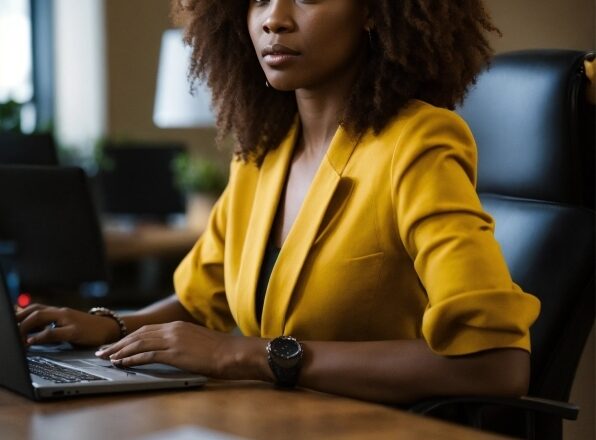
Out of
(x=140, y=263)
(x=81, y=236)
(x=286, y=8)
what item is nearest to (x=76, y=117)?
(x=140, y=263)

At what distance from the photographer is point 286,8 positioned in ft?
4.83

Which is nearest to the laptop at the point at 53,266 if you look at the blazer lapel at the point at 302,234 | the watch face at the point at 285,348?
the watch face at the point at 285,348

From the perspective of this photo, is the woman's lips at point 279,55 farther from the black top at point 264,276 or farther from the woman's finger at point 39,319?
the woman's finger at point 39,319

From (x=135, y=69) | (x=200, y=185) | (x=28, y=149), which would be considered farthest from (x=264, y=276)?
(x=135, y=69)

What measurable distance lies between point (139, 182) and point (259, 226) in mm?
3428

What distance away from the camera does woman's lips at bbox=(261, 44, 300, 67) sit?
147 centimetres

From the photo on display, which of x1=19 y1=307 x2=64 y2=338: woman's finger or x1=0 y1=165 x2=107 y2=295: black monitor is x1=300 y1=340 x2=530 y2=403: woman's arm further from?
x1=0 y1=165 x2=107 y2=295: black monitor

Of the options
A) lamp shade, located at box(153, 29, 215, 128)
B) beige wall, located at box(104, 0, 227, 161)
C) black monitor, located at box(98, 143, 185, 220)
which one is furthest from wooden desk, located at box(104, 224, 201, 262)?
beige wall, located at box(104, 0, 227, 161)

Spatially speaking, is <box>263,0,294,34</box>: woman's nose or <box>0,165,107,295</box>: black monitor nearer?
<box>263,0,294,34</box>: woman's nose

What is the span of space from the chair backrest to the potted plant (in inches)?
107

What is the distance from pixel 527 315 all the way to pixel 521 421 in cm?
35

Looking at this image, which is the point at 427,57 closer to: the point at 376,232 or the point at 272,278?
the point at 376,232

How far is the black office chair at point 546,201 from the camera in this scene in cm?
155

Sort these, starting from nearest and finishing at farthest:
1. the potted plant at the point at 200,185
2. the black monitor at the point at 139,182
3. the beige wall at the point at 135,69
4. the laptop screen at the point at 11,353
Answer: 1. the laptop screen at the point at 11,353
2. the potted plant at the point at 200,185
3. the black monitor at the point at 139,182
4. the beige wall at the point at 135,69
